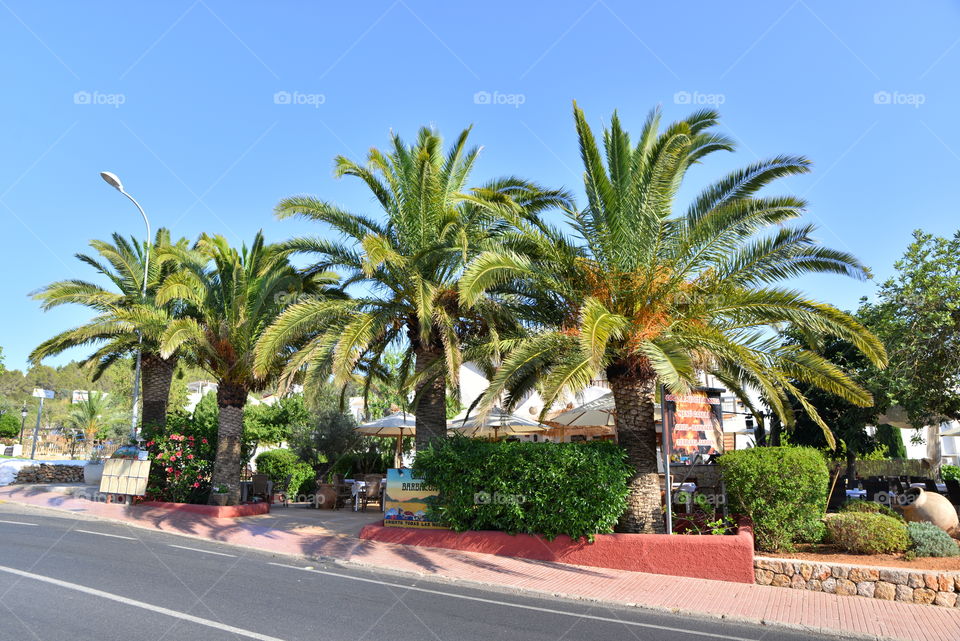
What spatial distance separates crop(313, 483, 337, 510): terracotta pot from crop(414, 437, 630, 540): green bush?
23.1 ft

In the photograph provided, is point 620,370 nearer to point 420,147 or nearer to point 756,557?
point 756,557

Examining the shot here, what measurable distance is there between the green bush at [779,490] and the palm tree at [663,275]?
831 mm

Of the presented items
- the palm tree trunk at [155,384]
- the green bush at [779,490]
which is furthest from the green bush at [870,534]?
the palm tree trunk at [155,384]

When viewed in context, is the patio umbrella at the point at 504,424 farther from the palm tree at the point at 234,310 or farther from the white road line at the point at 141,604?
the white road line at the point at 141,604

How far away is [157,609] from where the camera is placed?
6.78 metres

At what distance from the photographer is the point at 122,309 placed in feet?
56.6

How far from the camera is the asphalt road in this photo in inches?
241

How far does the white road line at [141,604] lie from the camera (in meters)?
6.02

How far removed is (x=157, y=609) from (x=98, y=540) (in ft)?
20.8

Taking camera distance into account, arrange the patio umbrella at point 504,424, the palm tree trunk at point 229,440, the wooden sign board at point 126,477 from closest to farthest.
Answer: the palm tree trunk at point 229,440 → the wooden sign board at point 126,477 → the patio umbrella at point 504,424

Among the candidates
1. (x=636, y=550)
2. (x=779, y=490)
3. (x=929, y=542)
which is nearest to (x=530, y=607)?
(x=636, y=550)

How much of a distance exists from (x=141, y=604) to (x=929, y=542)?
36.2ft

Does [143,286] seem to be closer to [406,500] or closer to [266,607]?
[406,500]

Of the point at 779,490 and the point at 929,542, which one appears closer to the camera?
the point at 929,542
